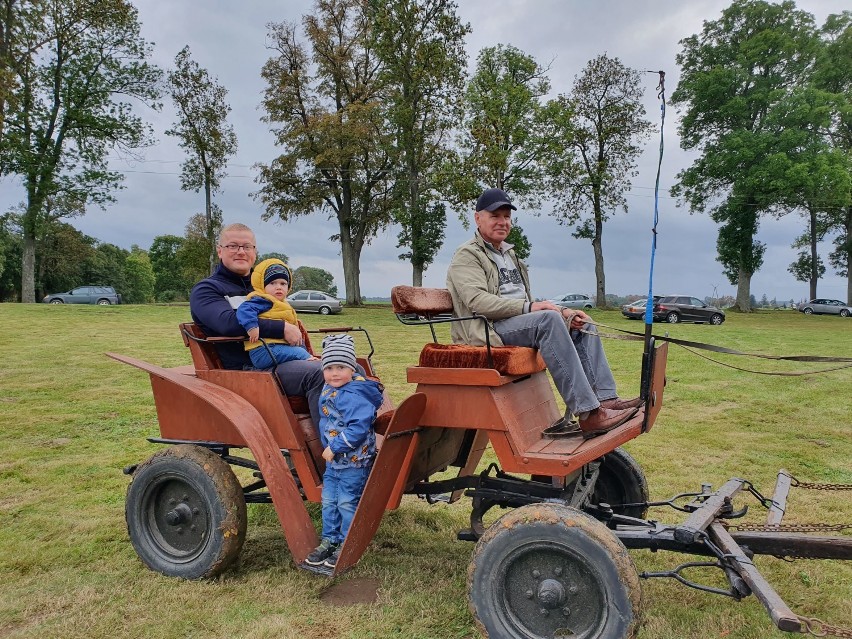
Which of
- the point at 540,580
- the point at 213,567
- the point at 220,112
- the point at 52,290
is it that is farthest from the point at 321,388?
the point at 52,290

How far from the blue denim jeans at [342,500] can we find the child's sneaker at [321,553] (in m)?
0.03

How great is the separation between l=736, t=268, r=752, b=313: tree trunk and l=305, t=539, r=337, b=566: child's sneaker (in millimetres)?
39163

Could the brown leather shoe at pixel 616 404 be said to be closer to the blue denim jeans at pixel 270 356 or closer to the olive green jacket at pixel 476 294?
the olive green jacket at pixel 476 294

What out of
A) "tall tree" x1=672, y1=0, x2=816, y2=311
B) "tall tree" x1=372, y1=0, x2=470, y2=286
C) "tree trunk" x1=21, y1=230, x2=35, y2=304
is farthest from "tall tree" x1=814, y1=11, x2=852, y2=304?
"tree trunk" x1=21, y1=230, x2=35, y2=304

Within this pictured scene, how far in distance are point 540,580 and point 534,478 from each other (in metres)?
1.04

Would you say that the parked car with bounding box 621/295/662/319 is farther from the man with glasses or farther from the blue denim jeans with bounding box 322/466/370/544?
the blue denim jeans with bounding box 322/466/370/544

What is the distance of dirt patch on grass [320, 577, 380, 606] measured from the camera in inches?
138

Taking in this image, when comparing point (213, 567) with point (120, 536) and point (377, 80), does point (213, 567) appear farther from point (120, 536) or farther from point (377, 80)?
point (377, 80)

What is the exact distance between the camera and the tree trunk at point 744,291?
3781 cm

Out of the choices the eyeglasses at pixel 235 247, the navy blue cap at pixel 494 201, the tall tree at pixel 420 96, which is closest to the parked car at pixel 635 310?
the tall tree at pixel 420 96

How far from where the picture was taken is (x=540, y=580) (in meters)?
2.88

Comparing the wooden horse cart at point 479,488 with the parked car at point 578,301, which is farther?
the parked car at point 578,301

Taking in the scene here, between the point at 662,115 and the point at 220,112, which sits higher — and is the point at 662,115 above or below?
below

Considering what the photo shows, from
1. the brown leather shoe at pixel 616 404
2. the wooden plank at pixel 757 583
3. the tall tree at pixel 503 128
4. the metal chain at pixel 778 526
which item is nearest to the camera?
the wooden plank at pixel 757 583
